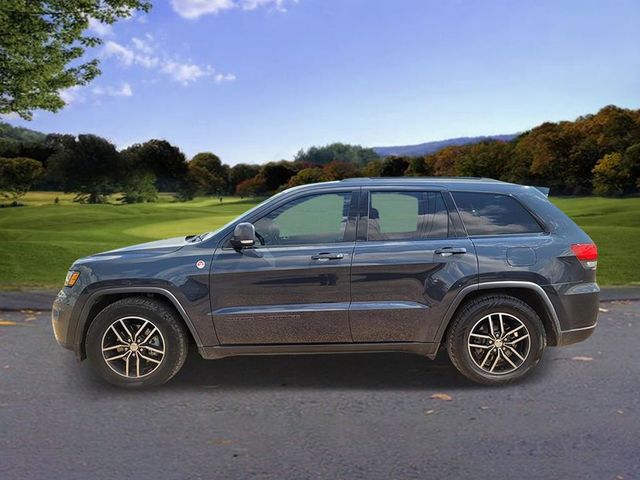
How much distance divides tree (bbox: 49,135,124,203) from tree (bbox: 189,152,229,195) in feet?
Result: 14.0

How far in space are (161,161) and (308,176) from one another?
47.5 ft

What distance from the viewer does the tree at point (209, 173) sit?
3026 centimetres

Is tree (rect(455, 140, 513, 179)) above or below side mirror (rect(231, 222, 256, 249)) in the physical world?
above

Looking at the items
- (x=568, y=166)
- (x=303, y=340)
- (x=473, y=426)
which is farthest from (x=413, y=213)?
(x=568, y=166)

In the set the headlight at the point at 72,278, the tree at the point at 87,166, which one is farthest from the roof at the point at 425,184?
the tree at the point at 87,166

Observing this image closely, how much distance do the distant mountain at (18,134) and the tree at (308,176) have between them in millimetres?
16140

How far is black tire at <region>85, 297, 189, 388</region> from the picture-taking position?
16.5 ft

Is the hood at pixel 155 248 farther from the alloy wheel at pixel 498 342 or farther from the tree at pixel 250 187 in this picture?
the tree at pixel 250 187

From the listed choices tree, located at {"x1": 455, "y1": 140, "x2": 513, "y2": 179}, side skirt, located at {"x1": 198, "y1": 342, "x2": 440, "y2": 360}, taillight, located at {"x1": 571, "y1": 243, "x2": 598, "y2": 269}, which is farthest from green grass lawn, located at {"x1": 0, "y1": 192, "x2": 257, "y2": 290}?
tree, located at {"x1": 455, "y1": 140, "x2": 513, "y2": 179}

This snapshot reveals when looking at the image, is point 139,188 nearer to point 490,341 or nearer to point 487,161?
point 490,341

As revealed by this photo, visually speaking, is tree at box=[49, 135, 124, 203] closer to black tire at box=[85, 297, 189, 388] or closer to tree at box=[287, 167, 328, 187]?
tree at box=[287, 167, 328, 187]

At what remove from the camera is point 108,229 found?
24.9 m

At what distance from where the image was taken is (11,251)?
1797 cm

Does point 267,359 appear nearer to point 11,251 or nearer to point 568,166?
point 11,251
